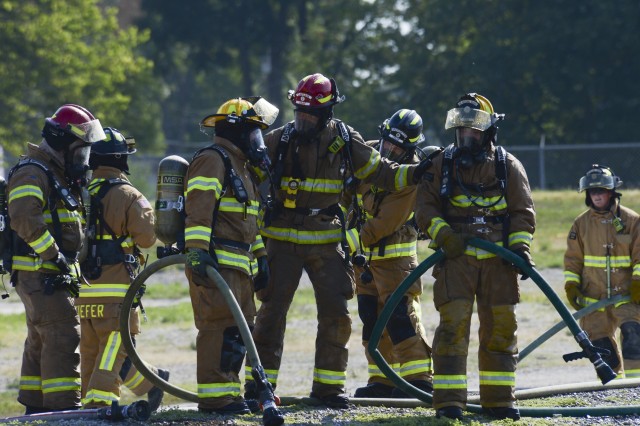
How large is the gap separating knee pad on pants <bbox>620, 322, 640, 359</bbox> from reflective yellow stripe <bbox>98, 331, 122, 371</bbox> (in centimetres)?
466

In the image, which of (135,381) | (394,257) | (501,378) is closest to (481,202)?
(501,378)

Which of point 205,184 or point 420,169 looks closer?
point 205,184

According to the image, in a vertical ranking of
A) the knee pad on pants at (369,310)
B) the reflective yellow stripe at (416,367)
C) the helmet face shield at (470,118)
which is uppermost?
the helmet face shield at (470,118)

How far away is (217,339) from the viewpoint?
26.5 ft

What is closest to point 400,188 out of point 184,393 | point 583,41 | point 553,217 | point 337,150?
point 337,150

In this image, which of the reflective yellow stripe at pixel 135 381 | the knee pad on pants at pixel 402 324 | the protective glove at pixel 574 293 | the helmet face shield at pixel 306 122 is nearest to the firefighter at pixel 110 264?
the reflective yellow stripe at pixel 135 381

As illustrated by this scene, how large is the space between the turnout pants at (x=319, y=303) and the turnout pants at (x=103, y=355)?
848 mm

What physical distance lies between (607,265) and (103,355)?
4.62 metres

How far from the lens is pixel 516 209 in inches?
320

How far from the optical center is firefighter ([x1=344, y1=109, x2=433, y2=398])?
924 cm

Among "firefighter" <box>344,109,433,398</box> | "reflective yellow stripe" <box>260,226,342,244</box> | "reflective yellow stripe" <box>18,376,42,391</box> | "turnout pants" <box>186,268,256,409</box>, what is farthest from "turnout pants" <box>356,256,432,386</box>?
"reflective yellow stripe" <box>18,376,42,391</box>

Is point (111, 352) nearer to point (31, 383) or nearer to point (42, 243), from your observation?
point (31, 383)

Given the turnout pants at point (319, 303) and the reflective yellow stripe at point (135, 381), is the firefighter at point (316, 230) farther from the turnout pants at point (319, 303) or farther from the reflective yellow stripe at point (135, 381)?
the reflective yellow stripe at point (135, 381)

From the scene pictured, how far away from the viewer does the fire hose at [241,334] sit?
744 centimetres
